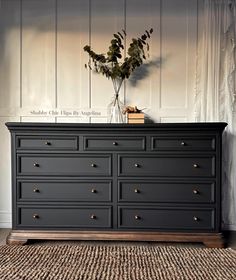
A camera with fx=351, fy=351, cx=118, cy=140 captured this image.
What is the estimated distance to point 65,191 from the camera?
2855mm

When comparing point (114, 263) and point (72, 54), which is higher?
point (72, 54)

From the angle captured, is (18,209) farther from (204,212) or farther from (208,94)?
(208,94)

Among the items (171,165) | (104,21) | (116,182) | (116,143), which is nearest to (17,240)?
(116,182)

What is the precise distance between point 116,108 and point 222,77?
104 centimetres

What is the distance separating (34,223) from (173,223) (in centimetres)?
113

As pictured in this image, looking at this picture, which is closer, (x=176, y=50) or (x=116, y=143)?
(x=116, y=143)

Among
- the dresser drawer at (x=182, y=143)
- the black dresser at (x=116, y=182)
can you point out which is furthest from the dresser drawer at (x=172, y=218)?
the dresser drawer at (x=182, y=143)

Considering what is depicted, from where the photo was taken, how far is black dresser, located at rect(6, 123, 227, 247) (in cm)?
280

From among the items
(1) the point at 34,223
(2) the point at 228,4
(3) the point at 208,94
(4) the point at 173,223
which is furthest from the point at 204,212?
(2) the point at 228,4

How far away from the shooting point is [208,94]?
3281 mm

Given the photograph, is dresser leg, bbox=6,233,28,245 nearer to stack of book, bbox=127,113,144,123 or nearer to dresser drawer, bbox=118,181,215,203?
dresser drawer, bbox=118,181,215,203

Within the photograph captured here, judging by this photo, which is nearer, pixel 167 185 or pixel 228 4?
pixel 167 185

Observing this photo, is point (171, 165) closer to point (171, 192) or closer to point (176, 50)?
point (171, 192)

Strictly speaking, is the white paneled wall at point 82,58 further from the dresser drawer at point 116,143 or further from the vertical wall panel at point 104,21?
the dresser drawer at point 116,143
